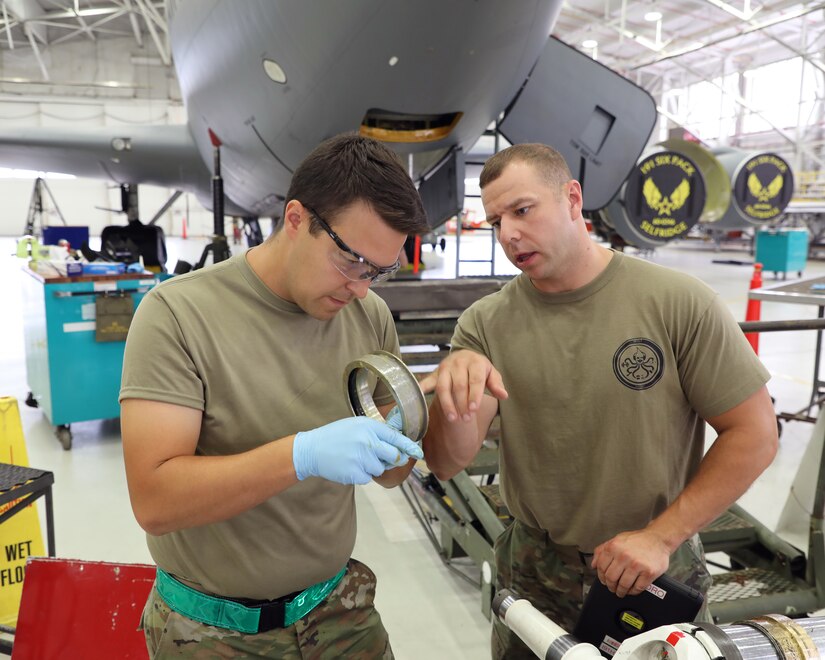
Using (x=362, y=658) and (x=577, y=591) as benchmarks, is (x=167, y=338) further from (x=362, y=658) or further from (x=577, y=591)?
(x=577, y=591)

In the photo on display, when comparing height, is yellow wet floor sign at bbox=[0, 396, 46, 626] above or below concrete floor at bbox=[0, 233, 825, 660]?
above

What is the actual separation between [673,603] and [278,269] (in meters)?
1.06

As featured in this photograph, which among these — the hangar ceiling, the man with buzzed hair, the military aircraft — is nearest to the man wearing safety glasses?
the man with buzzed hair

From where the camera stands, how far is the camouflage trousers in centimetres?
173

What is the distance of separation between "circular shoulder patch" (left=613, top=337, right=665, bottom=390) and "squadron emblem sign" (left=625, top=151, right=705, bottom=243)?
4.79m

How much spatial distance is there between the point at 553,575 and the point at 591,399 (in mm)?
529

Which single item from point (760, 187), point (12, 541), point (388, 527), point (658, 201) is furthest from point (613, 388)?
point (760, 187)

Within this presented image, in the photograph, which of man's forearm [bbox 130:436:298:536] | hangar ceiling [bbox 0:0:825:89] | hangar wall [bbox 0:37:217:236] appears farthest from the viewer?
hangar wall [bbox 0:37:217:236]

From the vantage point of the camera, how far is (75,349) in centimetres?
464

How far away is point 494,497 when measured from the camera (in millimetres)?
3152

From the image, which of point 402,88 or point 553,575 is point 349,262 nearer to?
point 553,575

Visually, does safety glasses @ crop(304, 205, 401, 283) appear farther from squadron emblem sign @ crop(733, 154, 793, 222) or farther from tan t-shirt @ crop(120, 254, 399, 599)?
squadron emblem sign @ crop(733, 154, 793, 222)

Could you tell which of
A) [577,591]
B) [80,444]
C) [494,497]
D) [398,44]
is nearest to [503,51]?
[398,44]

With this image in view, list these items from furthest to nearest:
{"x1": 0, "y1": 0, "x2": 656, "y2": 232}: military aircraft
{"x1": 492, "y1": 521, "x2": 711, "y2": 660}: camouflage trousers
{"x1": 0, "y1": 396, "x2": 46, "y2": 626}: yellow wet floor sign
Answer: {"x1": 0, "y1": 0, "x2": 656, "y2": 232}: military aircraft < {"x1": 0, "y1": 396, "x2": 46, "y2": 626}: yellow wet floor sign < {"x1": 492, "y1": 521, "x2": 711, "y2": 660}: camouflage trousers
